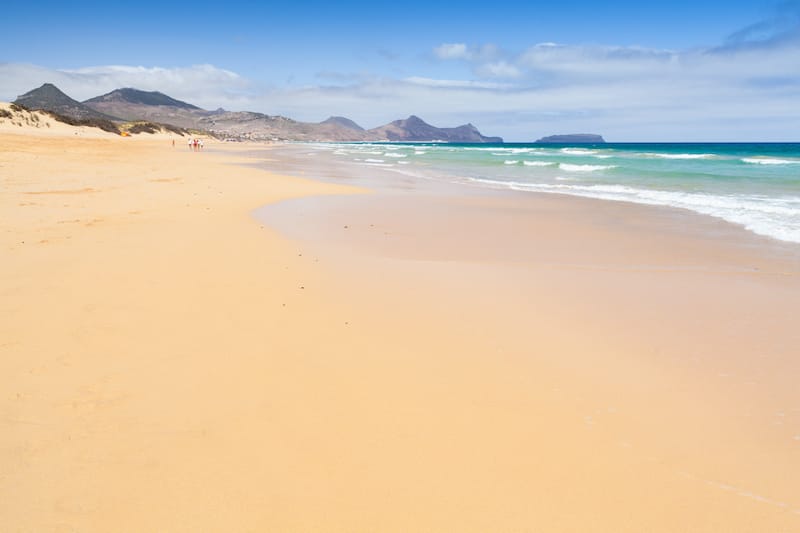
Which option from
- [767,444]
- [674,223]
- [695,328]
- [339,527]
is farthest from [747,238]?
[339,527]

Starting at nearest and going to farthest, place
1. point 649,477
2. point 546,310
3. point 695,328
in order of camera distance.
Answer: point 649,477 < point 695,328 < point 546,310

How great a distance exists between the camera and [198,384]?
11.4ft

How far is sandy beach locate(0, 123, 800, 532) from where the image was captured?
243 cm

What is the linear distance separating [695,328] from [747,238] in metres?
6.27

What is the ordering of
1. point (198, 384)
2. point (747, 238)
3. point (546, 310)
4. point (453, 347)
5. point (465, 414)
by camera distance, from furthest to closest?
point (747, 238), point (546, 310), point (453, 347), point (198, 384), point (465, 414)

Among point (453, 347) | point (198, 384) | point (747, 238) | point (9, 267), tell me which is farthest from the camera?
point (747, 238)

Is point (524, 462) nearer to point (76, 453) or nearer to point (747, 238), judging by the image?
point (76, 453)

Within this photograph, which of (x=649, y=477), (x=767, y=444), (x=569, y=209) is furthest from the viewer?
(x=569, y=209)

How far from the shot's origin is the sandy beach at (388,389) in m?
2.43

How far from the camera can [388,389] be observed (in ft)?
11.6

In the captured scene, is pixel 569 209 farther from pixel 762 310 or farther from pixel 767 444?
pixel 767 444

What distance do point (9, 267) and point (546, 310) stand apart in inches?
248

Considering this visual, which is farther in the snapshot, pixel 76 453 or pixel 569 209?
pixel 569 209

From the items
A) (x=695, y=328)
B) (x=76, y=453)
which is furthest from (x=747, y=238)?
(x=76, y=453)
